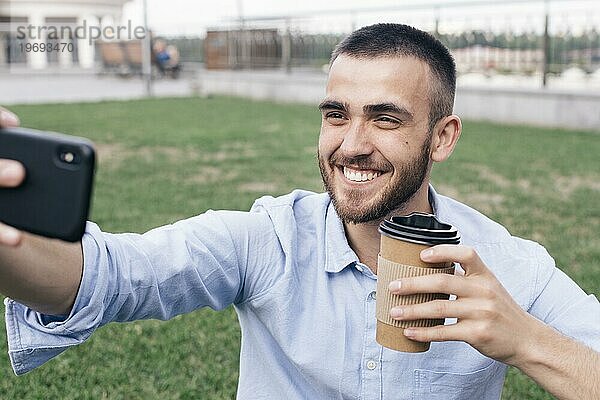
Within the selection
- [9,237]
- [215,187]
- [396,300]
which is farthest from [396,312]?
[215,187]

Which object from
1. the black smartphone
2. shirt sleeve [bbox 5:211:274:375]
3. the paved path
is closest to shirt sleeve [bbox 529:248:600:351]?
shirt sleeve [bbox 5:211:274:375]

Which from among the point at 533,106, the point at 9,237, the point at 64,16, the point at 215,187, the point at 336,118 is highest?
the point at 64,16

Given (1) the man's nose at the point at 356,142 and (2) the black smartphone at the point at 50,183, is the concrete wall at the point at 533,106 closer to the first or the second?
(1) the man's nose at the point at 356,142

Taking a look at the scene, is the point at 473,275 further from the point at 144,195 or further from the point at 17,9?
the point at 17,9

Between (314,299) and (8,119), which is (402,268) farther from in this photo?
(8,119)

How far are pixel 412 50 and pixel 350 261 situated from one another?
599 millimetres

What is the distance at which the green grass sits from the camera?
4066 millimetres

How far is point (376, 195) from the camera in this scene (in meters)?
2.21

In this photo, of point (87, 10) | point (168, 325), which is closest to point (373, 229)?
point (168, 325)

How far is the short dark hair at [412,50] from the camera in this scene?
2.27 m

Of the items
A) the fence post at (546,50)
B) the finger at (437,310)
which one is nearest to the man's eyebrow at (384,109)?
the finger at (437,310)

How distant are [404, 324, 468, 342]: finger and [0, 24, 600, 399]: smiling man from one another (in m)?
0.37

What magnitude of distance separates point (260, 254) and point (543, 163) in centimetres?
799

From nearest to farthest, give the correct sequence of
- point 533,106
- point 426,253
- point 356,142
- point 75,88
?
point 426,253 → point 356,142 → point 533,106 → point 75,88
